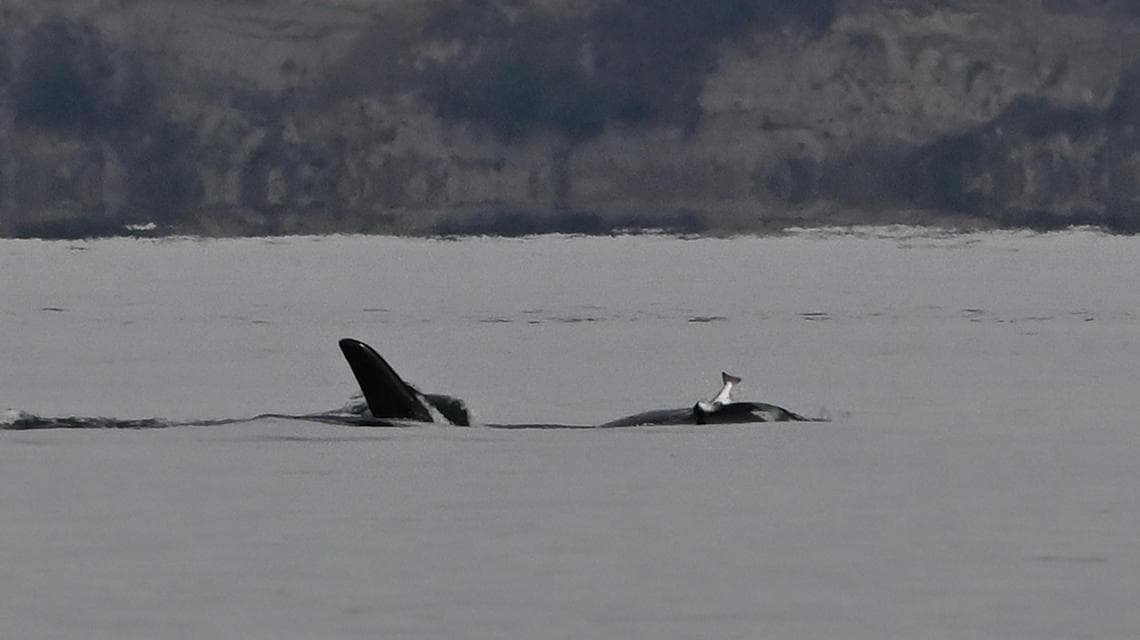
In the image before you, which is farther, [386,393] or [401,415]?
[401,415]

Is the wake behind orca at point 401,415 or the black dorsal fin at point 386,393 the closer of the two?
the black dorsal fin at point 386,393

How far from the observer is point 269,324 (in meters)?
62.2

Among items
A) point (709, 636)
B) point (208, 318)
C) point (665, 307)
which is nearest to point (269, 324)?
point (208, 318)

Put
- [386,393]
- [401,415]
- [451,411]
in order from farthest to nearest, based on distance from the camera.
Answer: [451,411] < [401,415] < [386,393]

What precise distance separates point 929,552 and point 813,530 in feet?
4.79

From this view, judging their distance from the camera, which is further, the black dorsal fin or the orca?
the orca

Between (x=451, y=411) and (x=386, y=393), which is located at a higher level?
(x=386, y=393)

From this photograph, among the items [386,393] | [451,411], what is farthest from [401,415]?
[451,411]

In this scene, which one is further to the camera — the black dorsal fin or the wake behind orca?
the wake behind orca

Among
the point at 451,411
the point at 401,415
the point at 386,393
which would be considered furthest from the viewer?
the point at 451,411

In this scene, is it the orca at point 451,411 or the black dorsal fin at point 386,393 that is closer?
the black dorsal fin at point 386,393

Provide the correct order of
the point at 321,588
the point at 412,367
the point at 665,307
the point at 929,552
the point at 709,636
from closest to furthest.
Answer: the point at 709,636 < the point at 321,588 < the point at 929,552 < the point at 412,367 < the point at 665,307

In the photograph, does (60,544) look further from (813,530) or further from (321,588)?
(813,530)

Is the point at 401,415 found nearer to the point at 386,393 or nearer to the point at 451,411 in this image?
the point at 386,393
